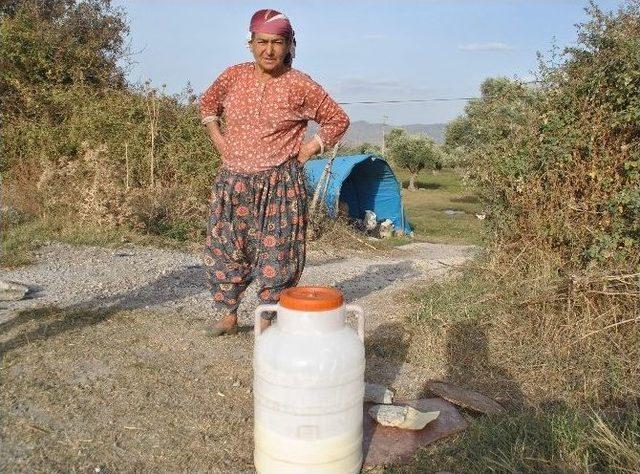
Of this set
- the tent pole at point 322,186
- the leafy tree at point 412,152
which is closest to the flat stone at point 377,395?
the tent pole at point 322,186

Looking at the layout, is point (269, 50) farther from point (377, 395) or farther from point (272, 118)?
point (377, 395)

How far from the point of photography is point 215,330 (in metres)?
4.38

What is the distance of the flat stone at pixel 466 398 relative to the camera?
3328 mm

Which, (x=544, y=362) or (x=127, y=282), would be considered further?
(x=127, y=282)

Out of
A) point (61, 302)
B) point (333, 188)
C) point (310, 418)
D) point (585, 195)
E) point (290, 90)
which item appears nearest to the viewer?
point (310, 418)

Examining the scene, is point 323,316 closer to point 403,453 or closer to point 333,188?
point 403,453

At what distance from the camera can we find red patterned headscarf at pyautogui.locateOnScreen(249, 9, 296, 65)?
3635 millimetres

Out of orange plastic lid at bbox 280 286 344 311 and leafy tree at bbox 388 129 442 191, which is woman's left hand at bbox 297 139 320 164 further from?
leafy tree at bbox 388 129 442 191

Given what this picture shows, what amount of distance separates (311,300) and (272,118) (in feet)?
5.67

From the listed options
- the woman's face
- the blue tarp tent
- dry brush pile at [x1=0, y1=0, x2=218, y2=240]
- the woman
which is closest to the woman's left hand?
the woman

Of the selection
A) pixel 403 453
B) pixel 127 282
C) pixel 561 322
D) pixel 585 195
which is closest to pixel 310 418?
pixel 403 453

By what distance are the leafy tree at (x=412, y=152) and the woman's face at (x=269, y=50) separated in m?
25.9

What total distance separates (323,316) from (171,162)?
850cm

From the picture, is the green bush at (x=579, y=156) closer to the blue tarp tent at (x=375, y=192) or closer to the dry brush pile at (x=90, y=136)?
the dry brush pile at (x=90, y=136)
